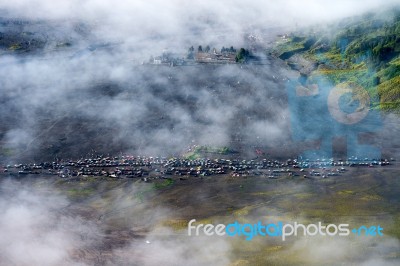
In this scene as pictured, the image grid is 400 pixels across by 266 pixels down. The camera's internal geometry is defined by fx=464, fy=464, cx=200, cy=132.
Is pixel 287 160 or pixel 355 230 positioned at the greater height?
pixel 287 160

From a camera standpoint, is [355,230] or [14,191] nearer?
[355,230]

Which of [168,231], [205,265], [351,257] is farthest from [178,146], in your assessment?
[351,257]

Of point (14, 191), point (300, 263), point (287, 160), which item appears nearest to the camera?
point (300, 263)

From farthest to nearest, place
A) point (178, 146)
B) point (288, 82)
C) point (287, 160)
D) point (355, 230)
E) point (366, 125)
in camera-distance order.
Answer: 1. point (288, 82)
2. point (366, 125)
3. point (178, 146)
4. point (287, 160)
5. point (355, 230)

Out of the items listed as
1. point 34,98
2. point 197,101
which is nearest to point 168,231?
point 197,101

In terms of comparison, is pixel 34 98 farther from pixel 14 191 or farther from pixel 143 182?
pixel 143 182

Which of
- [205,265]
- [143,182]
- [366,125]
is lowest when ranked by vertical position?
[205,265]

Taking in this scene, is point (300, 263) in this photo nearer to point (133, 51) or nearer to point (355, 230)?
point (355, 230)
